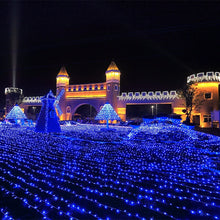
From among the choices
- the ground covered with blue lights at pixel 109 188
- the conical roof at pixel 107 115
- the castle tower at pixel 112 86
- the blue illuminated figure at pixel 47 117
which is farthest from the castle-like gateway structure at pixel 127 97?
the ground covered with blue lights at pixel 109 188

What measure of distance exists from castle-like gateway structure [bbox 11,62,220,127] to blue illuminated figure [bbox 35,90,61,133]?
5810 millimetres

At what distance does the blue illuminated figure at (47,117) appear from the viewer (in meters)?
12.5

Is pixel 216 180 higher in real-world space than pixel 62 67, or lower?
lower

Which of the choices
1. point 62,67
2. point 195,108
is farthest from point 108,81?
point 195,108

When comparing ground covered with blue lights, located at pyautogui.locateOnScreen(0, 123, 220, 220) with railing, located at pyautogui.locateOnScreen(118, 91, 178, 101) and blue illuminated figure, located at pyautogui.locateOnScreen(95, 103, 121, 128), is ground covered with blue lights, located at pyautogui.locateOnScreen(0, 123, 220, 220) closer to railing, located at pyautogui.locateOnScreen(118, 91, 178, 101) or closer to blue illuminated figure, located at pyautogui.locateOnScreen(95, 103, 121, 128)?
blue illuminated figure, located at pyautogui.locateOnScreen(95, 103, 121, 128)

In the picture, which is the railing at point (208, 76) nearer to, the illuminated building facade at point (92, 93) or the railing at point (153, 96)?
the railing at point (153, 96)

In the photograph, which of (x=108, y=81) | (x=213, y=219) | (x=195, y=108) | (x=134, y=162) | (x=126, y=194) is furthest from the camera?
(x=108, y=81)

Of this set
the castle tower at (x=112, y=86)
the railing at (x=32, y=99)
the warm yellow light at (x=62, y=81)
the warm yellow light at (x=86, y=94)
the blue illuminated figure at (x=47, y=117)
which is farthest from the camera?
the railing at (x=32, y=99)

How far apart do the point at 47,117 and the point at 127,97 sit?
16155 mm

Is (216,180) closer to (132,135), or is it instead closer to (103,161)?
(103,161)

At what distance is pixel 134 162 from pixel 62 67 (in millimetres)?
29965

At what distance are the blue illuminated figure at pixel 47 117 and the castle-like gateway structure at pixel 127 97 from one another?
5810 mm

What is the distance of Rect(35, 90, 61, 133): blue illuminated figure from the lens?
493 inches

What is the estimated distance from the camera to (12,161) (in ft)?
16.8
